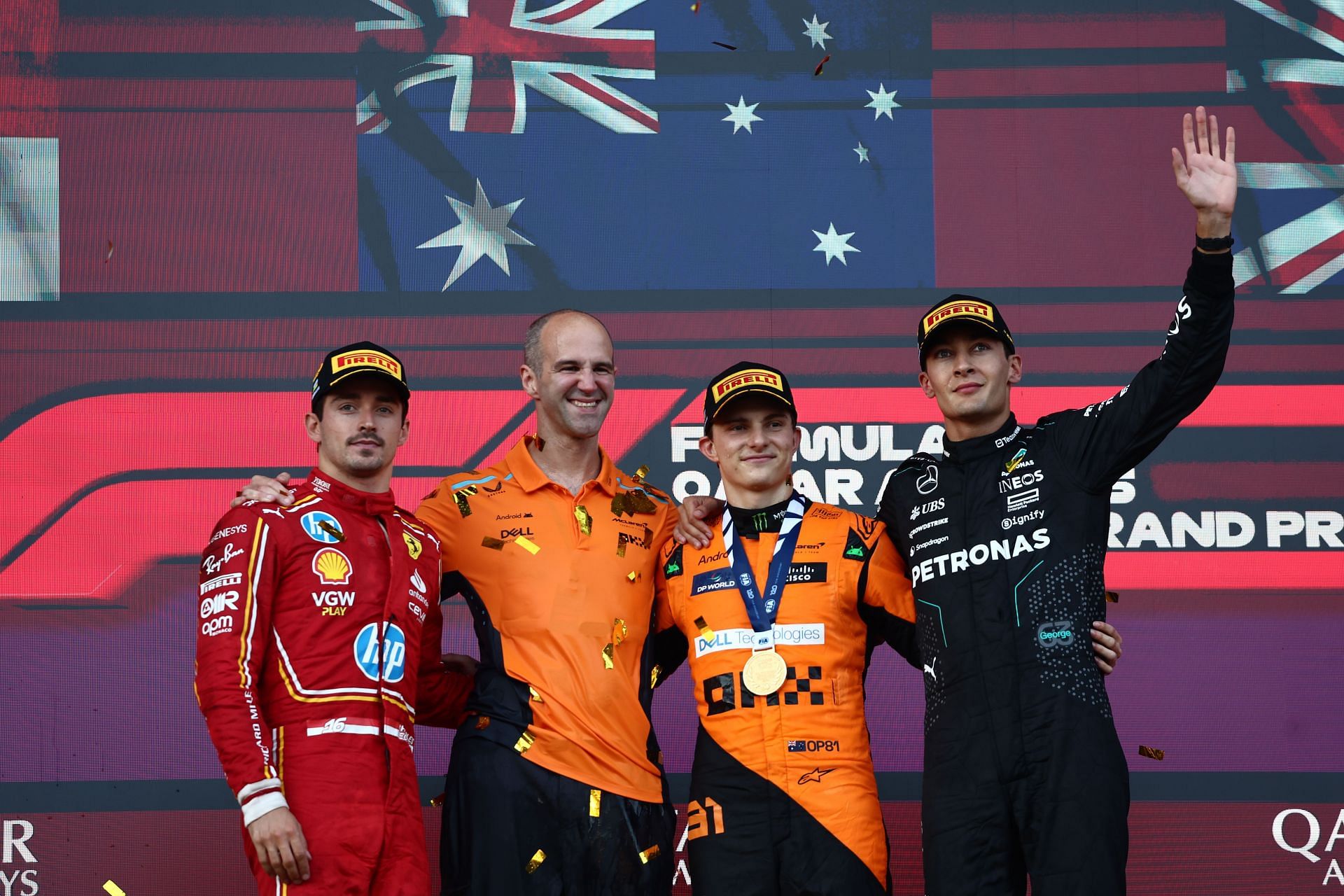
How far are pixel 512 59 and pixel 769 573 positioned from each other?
2.01m

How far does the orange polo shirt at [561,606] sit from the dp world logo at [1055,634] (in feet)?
3.03

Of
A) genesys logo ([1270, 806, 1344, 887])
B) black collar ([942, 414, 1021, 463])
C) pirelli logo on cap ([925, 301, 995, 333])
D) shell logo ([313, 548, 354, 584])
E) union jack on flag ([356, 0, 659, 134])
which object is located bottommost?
genesys logo ([1270, 806, 1344, 887])

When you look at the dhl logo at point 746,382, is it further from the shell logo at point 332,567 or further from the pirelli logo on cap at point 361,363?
the shell logo at point 332,567

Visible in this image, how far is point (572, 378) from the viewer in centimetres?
323

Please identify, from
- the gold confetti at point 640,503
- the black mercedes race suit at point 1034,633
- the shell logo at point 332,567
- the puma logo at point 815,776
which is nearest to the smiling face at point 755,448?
the gold confetti at point 640,503

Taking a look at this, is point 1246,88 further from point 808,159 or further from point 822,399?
point 822,399

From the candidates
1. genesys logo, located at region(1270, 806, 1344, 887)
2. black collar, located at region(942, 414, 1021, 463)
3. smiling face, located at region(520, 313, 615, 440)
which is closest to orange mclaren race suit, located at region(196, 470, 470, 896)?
smiling face, located at region(520, 313, 615, 440)

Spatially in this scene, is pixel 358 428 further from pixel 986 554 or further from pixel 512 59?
pixel 512 59

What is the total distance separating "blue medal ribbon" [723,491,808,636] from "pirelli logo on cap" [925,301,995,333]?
54 cm

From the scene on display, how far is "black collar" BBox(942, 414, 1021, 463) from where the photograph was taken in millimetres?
2969

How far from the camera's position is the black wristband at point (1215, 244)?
2.66m

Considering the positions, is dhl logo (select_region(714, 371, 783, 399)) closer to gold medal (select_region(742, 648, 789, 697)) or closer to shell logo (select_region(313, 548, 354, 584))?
gold medal (select_region(742, 648, 789, 697))

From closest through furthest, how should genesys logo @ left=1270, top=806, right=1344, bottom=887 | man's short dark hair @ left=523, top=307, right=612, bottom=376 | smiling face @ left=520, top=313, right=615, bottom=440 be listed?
1. smiling face @ left=520, top=313, right=615, bottom=440
2. man's short dark hair @ left=523, top=307, right=612, bottom=376
3. genesys logo @ left=1270, top=806, right=1344, bottom=887

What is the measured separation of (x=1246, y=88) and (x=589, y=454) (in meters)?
2.47
